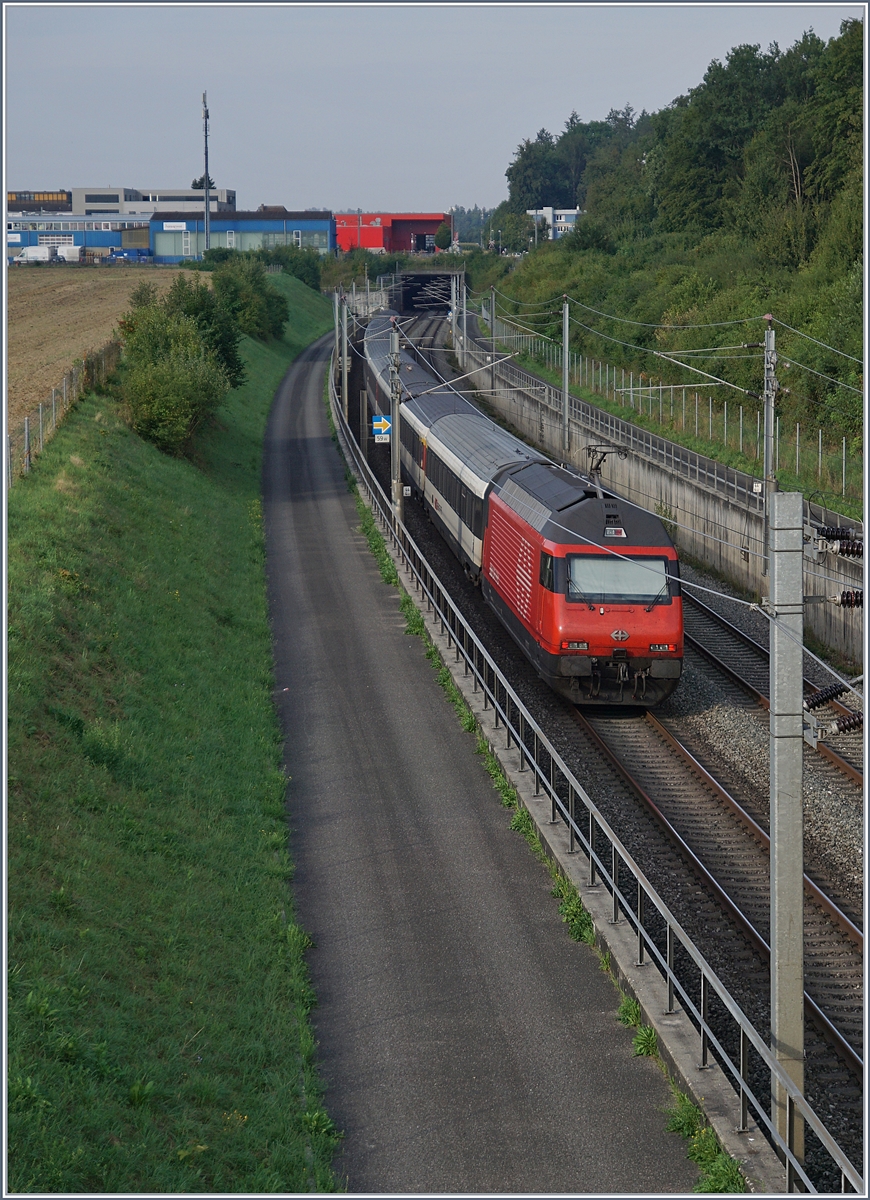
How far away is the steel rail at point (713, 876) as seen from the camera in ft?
42.1

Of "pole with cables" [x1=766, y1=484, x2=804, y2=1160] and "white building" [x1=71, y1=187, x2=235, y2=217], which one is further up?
"white building" [x1=71, y1=187, x2=235, y2=217]

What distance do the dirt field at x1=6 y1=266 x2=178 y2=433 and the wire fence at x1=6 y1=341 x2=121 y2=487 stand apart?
107 centimetres

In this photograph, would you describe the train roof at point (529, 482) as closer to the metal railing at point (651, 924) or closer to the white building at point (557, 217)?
the metal railing at point (651, 924)

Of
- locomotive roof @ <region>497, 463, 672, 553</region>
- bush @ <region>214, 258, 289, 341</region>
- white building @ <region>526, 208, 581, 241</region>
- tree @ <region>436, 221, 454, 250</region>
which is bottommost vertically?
locomotive roof @ <region>497, 463, 672, 553</region>

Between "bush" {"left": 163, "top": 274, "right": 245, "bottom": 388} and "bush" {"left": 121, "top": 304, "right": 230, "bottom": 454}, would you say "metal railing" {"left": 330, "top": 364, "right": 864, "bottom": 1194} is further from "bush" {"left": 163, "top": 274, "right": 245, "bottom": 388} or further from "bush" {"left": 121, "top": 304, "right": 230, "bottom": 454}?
"bush" {"left": 163, "top": 274, "right": 245, "bottom": 388}

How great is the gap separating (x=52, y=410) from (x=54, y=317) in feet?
162

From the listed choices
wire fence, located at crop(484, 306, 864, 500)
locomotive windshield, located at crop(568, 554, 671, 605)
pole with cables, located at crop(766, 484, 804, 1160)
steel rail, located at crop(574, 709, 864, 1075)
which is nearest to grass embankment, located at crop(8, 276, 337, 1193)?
pole with cables, located at crop(766, 484, 804, 1160)

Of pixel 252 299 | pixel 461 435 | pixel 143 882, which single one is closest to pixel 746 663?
pixel 461 435

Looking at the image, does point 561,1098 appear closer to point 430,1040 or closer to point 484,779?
point 430,1040

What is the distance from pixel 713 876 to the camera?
1634 cm

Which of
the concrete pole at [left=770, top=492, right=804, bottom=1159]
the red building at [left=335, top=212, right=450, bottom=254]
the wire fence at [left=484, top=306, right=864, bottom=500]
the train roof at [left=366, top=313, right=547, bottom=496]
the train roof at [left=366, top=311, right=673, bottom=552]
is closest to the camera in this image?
the concrete pole at [left=770, top=492, right=804, bottom=1159]

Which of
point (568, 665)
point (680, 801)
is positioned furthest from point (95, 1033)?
point (568, 665)

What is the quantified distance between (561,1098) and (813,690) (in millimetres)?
15398

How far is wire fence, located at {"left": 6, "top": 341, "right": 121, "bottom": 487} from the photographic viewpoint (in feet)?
98.0
